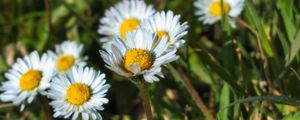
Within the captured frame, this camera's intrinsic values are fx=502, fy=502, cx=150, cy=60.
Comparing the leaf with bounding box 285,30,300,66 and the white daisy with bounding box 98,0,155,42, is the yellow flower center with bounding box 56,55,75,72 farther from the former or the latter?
the leaf with bounding box 285,30,300,66

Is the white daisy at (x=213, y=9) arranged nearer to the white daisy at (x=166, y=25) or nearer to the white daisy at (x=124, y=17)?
the white daisy at (x=124, y=17)

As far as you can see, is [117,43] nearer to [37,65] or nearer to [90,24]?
[37,65]

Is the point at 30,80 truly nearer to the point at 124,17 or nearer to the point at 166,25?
the point at 124,17

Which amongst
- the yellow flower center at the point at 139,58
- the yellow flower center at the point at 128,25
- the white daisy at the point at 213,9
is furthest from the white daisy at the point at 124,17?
the yellow flower center at the point at 139,58

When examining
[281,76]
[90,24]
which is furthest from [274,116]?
[90,24]

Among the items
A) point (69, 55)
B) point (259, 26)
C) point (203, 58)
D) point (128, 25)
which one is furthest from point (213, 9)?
point (69, 55)
